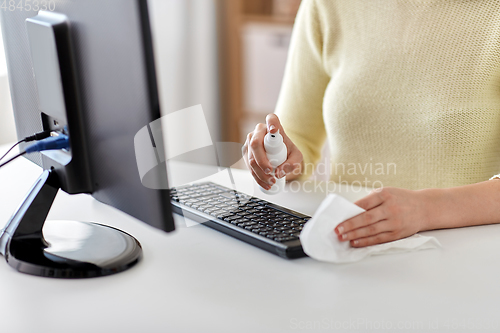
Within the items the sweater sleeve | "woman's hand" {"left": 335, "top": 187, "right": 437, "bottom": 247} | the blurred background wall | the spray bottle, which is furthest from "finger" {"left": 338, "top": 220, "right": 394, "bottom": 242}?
the blurred background wall

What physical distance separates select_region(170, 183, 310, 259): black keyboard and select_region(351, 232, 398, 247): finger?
0.27 feet

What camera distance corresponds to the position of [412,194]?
30.6 inches

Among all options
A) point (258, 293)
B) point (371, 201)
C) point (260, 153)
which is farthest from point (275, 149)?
point (258, 293)

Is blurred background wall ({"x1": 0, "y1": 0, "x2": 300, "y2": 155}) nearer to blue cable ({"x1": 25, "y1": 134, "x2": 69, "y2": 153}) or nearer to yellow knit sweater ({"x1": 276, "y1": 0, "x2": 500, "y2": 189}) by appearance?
yellow knit sweater ({"x1": 276, "y1": 0, "x2": 500, "y2": 189})

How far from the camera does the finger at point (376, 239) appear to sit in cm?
68

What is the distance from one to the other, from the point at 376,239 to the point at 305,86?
0.67 m

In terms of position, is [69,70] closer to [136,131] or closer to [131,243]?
[136,131]

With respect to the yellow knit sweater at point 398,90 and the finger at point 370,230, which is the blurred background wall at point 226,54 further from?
the finger at point 370,230

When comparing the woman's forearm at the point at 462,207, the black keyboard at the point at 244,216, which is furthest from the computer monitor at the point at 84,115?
the woman's forearm at the point at 462,207

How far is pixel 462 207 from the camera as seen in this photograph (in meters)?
0.79

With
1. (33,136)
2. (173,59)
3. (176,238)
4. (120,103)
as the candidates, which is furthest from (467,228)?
(173,59)

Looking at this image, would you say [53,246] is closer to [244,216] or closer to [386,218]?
[244,216]

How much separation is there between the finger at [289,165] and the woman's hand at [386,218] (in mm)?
157

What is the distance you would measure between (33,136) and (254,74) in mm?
2197
